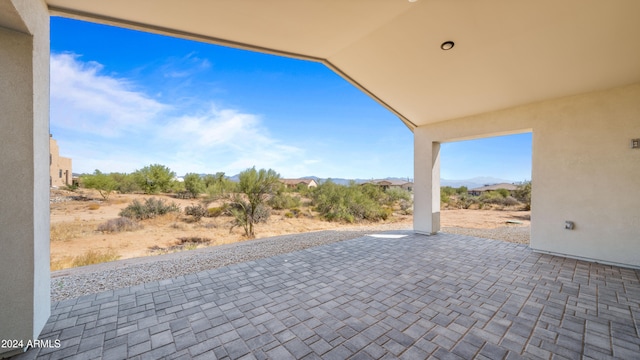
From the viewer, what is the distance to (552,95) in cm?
452

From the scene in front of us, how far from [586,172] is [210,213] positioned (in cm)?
1439

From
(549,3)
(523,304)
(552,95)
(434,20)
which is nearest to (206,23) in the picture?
(434,20)

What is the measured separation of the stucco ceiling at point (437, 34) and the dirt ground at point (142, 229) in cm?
552

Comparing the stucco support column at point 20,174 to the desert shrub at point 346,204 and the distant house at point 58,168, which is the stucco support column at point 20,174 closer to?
the desert shrub at point 346,204

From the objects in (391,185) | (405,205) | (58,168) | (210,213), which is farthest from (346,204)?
(58,168)

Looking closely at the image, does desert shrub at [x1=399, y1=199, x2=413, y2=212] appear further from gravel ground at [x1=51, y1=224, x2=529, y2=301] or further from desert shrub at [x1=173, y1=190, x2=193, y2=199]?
desert shrub at [x1=173, y1=190, x2=193, y2=199]

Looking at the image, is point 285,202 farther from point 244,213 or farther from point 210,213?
point 244,213

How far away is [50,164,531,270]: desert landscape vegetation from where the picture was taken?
867 cm

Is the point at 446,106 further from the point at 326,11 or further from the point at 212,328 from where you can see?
the point at 212,328

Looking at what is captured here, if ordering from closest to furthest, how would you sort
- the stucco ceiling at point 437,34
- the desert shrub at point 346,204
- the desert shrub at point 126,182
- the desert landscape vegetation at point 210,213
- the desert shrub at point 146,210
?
the stucco ceiling at point 437,34, the desert landscape vegetation at point 210,213, the desert shrub at point 146,210, the desert shrub at point 346,204, the desert shrub at point 126,182

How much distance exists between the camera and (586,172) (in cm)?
433

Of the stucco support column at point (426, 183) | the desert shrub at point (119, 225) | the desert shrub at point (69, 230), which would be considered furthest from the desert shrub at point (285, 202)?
the stucco support column at point (426, 183)

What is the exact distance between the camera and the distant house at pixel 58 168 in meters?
19.5

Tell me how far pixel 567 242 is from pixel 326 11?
616 cm
